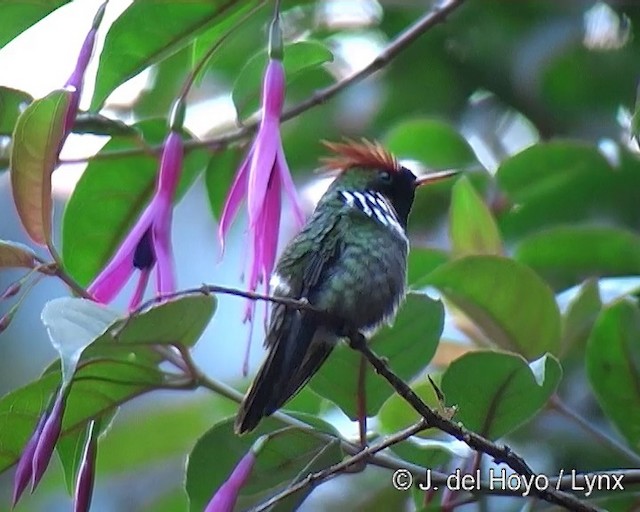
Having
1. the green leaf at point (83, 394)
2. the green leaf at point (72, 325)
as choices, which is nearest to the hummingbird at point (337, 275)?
the green leaf at point (83, 394)

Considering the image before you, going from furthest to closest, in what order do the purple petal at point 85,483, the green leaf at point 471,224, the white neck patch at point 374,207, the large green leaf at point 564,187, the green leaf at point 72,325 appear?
1. the large green leaf at point 564,187
2. the green leaf at point 471,224
3. the white neck patch at point 374,207
4. the purple petal at point 85,483
5. the green leaf at point 72,325

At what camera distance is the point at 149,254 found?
1123 millimetres

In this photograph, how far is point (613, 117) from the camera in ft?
7.00

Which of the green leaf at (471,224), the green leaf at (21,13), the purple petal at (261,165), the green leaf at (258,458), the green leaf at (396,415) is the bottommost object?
the green leaf at (396,415)

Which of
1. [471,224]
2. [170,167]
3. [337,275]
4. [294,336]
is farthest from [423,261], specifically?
[170,167]

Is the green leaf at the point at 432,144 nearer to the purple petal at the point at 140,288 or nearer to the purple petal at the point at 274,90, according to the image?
the purple petal at the point at 274,90

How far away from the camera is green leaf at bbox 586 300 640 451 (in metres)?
1.42

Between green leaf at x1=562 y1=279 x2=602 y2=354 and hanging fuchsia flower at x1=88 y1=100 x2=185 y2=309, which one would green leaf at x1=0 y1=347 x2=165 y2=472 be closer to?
hanging fuchsia flower at x1=88 y1=100 x2=185 y2=309

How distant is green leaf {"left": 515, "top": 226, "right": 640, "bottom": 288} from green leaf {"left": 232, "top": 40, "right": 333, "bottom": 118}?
0.45 metres

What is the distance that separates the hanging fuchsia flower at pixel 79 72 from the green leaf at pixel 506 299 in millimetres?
480

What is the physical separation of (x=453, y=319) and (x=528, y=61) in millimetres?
652

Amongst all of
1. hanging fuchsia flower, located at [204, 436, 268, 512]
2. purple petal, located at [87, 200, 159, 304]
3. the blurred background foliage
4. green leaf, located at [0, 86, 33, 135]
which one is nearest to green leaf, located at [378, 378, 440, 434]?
the blurred background foliage

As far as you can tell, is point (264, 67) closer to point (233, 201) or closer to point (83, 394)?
point (233, 201)

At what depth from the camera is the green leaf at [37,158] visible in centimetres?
107
